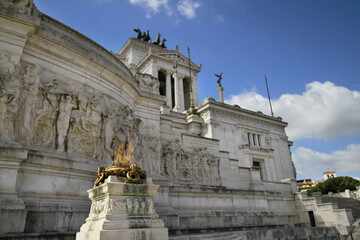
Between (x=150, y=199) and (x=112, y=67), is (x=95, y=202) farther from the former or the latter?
(x=112, y=67)

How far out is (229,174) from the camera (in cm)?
1844

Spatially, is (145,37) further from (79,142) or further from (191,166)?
(79,142)

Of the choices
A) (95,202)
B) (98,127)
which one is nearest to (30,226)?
(95,202)

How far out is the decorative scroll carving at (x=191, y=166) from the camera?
1554 cm

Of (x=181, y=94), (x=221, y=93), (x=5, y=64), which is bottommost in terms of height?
(x=5, y=64)

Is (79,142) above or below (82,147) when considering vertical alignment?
A: above

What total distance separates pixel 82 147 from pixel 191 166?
7626 millimetres

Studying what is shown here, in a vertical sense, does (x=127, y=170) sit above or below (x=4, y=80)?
below

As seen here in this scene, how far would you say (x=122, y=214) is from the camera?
621cm

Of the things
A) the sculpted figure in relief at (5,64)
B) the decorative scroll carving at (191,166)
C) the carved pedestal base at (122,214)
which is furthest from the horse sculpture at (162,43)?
the carved pedestal base at (122,214)

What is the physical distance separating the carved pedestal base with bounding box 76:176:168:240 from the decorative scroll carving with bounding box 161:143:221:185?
26.6ft

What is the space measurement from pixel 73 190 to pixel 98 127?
2640 mm

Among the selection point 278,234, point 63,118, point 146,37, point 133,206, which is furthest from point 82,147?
point 146,37

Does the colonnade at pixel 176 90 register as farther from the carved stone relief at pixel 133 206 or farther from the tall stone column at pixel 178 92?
the carved stone relief at pixel 133 206
